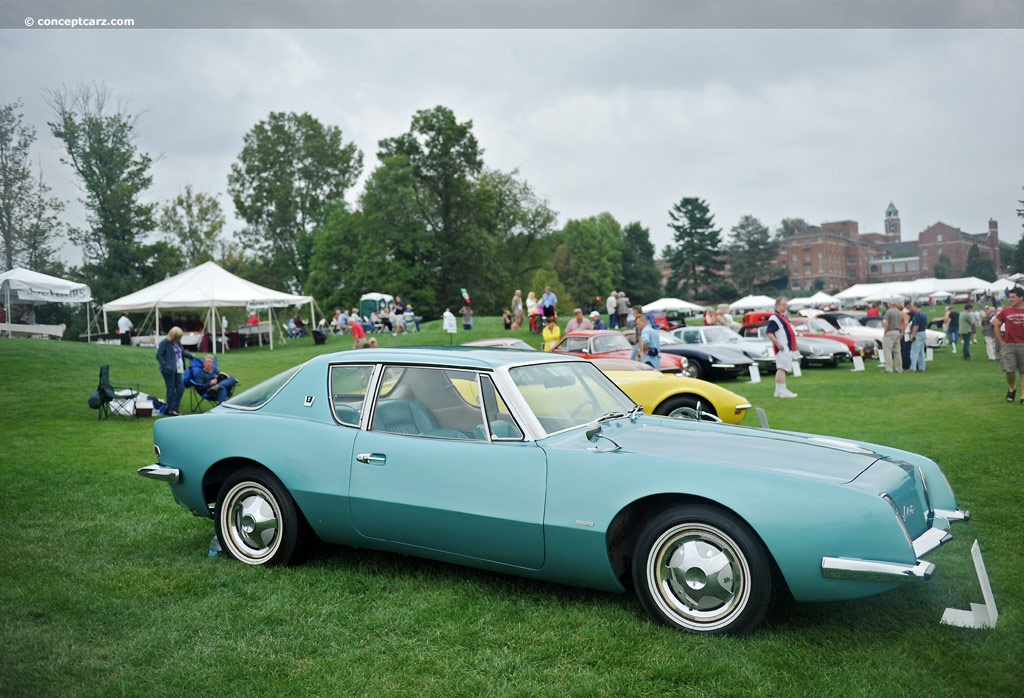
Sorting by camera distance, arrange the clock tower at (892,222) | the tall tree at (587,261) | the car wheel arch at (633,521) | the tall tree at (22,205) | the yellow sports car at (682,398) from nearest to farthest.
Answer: the car wheel arch at (633,521)
the yellow sports car at (682,398)
the tall tree at (22,205)
the tall tree at (587,261)
the clock tower at (892,222)

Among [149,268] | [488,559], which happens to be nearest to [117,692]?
[488,559]

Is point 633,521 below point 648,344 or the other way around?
below

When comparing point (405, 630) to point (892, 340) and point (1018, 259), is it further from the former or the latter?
point (1018, 259)

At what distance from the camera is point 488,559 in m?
3.97

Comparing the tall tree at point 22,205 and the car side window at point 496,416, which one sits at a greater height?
the tall tree at point 22,205

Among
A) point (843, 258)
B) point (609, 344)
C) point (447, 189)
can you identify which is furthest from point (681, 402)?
point (843, 258)

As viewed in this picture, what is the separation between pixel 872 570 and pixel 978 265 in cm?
8016

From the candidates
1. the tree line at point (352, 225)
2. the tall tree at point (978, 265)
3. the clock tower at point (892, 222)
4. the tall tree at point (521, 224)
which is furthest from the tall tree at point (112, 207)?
the clock tower at point (892, 222)

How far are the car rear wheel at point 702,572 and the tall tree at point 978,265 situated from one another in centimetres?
6735

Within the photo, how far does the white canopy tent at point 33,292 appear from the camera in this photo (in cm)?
1677

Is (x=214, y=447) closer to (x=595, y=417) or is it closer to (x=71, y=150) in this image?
(x=595, y=417)

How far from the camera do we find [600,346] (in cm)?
1538

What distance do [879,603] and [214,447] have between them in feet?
13.3

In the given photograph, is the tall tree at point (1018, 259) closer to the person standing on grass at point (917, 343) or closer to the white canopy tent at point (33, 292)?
the person standing on grass at point (917, 343)
